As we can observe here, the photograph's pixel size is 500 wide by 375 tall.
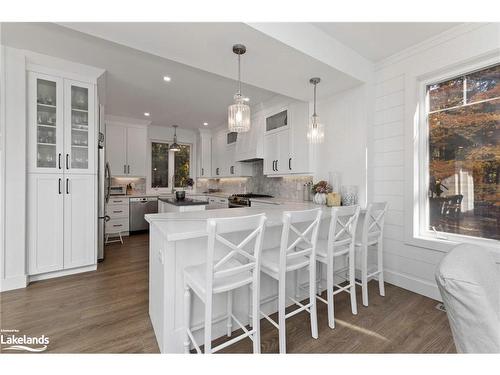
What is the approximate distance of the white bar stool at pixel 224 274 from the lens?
1266 mm

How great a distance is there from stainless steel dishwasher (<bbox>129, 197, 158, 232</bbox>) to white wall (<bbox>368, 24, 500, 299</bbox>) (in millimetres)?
4776

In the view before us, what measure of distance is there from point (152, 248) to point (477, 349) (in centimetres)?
200

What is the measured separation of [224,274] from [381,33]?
282 cm

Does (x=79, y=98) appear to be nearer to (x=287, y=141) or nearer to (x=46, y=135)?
(x=46, y=135)

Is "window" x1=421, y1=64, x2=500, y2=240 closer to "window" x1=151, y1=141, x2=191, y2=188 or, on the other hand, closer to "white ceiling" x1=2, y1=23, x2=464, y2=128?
"white ceiling" x1=2, y1=23, x2=464, y2=128

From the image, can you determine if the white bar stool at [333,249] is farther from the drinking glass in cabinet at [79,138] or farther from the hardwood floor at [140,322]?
the drinking glass in cabinet at [79,138]

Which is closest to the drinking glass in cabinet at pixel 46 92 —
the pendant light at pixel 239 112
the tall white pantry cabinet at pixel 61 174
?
the tall white pantry cabinet at pixel 61 174

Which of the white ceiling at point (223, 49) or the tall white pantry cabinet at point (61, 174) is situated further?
the tall white pantry cabinet at point (61, 174)

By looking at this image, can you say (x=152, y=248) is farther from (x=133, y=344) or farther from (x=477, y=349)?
(x=477, y=349)

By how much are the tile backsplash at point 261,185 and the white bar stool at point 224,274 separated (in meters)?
2.82

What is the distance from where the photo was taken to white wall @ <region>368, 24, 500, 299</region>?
2327mm

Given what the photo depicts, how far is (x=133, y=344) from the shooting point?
1.71 metres

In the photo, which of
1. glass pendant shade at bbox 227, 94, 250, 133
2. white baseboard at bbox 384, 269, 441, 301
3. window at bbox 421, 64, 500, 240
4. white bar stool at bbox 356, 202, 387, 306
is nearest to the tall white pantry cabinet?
glass pendant shade at bbox 227, 94, 250, 133
